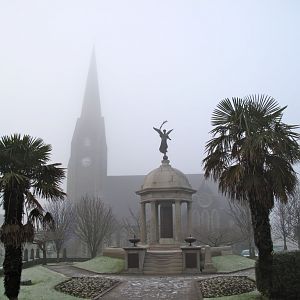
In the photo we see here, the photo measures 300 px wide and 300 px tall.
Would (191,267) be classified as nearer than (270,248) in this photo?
No

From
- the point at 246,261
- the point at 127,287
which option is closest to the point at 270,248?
the point at 127,287

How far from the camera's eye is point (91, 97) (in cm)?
12181

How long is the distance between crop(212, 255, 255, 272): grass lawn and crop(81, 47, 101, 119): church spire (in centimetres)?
8919

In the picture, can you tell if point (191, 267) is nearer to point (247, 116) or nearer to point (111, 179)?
point (247, 116)

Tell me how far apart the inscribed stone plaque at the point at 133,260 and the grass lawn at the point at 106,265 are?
0.87 metres

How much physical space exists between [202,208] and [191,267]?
64.7 m

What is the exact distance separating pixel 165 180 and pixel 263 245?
2159 centimetres

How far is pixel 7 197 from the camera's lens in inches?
543

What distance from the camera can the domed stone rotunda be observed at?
3425cm

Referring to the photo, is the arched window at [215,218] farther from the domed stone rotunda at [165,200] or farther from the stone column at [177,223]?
the stone column at [177,223]

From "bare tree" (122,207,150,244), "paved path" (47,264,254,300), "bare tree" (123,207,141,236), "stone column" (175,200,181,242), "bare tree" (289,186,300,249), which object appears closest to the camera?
"paved path" (47,264,254,300)

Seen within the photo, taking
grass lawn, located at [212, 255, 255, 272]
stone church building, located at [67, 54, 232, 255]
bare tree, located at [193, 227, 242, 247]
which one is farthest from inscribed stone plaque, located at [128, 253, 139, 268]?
stone church building, located at [67, 54, 232, 255]

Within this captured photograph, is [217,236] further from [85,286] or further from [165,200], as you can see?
[85,286]

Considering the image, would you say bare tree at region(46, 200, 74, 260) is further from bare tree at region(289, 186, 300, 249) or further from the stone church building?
the stone church building
